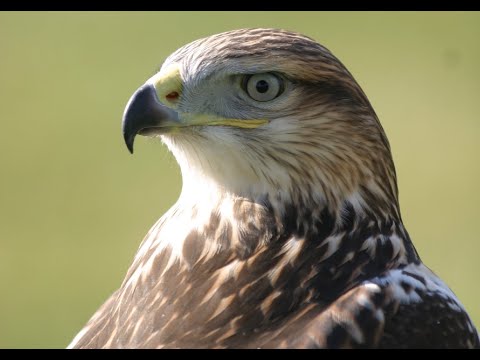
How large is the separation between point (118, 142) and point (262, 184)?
8783 millimetres

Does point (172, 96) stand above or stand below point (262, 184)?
above

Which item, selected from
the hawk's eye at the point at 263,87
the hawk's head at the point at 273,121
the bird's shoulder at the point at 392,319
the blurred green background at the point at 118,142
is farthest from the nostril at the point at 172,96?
the blurred green background at the point at 118,142

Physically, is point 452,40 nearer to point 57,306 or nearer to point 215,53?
point 57,306

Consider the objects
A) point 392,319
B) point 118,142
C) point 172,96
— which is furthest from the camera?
point 118,142

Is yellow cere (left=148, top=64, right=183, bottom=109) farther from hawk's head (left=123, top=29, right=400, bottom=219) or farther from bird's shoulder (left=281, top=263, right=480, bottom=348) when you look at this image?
bird's shoulder (left=281, top=263, right=480, bottom=348)

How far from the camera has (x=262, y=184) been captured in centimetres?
464

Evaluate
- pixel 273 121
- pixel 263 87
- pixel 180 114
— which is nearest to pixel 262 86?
pixel 263 87

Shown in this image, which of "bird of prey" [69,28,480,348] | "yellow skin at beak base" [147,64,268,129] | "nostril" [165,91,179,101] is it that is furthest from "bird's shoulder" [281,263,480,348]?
"nostril" [165,91,179,101]

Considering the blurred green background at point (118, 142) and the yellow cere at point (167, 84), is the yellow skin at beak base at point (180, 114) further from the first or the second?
the blurred green background at point (118, 142)

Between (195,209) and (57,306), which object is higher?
(195,209)

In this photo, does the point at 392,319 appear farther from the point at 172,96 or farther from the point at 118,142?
the point at 118,142

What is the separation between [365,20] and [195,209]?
39.8ft
